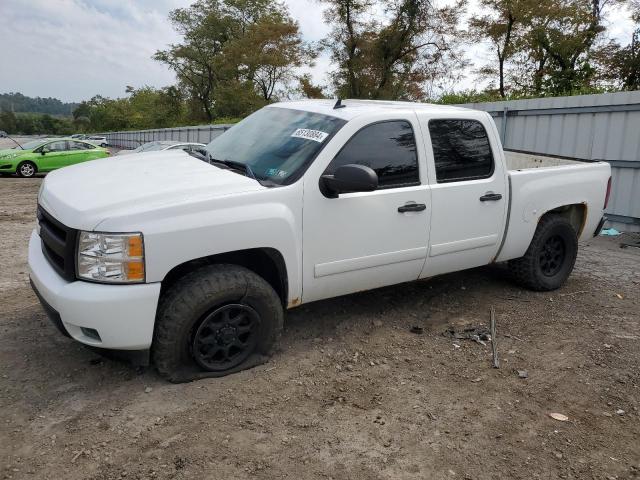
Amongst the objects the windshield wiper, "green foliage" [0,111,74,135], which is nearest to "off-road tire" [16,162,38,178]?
the windshield wiper

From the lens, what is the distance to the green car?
17.0m

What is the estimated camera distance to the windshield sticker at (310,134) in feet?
12.3

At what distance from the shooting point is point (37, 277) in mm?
3332

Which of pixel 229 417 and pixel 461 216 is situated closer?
pixel 229 417

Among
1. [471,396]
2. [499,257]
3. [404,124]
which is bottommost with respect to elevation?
[471,396]

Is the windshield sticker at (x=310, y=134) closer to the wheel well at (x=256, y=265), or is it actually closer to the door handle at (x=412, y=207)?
the door handle at (x=412, y=207)

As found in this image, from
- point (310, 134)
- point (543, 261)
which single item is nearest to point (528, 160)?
point (543, 261)

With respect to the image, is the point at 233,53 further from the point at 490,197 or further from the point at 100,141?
the point at 490,197

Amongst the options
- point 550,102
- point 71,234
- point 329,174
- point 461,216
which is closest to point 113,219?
point 71,234

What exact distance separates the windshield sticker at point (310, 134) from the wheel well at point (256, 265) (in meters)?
0.89

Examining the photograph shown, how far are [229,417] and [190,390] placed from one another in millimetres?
390

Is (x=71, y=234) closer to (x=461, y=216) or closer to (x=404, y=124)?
(x=404, y=124)

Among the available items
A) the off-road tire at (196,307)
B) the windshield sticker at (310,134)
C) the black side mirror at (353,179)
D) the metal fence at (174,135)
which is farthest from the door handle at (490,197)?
the metal fence at (174,135)

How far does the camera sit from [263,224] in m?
3.32
